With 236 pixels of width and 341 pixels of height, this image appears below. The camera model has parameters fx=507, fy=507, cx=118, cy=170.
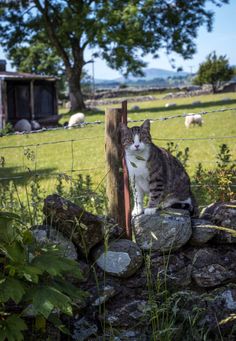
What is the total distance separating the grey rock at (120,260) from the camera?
14.0 feet

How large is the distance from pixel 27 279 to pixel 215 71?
56126mm

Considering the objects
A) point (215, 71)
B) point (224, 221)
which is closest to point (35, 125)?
point (224, 221)

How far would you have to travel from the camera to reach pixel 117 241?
14.7 ft

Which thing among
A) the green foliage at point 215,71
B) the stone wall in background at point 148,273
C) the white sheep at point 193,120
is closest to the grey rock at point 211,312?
the stone wall in background at point 148,273

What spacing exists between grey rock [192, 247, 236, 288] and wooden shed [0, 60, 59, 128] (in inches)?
912

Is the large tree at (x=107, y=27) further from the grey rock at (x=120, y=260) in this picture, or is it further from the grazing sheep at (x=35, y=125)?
the grey rock at (x=120, y=260)

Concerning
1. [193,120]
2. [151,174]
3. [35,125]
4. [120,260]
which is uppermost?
[151,174]

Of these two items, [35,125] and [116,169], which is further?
[35,125]

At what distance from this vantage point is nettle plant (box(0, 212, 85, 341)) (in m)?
3.03

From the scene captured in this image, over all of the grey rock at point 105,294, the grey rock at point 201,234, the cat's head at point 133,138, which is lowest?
the grey rock at point 105,294

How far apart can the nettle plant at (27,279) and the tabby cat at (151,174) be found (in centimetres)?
134

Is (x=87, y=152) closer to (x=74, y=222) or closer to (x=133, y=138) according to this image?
(x=133, y=138)

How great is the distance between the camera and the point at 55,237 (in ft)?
13.7

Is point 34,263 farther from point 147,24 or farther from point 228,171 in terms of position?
point 147,24
